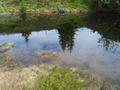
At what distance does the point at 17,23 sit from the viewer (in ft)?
224

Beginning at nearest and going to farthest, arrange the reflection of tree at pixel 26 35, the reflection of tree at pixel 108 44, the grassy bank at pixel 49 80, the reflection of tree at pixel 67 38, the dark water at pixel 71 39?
the grassy bank at pixel 49 80, the dark water at pixel 71 39, the reflection of tree at pixel 108 44, the reflection of tree at pixel 67 38, the reflection of tree at pixel 26 35

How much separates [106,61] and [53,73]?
11164 mm

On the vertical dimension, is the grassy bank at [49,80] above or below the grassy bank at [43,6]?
above

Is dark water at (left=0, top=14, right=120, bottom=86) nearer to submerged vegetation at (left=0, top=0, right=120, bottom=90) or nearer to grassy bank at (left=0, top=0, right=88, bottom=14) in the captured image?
submerged vegetation at (left=0, top=0, right=120, bottom=90)

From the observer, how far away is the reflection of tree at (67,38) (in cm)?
4818

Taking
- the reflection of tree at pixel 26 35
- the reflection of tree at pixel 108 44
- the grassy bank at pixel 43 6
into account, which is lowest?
the grassy bank at pixel 43 6

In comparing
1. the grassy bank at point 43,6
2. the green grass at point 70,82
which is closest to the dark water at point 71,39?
the green grass at point 70,82

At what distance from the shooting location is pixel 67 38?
54.8 m

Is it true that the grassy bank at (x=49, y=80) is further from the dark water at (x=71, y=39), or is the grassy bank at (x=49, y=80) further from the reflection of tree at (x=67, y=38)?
the reflection of tree at (x=67, y=38)

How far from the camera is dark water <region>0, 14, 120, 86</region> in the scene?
39.2 metres

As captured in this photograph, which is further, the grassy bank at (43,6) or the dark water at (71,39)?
the grassy bank at (43,6)

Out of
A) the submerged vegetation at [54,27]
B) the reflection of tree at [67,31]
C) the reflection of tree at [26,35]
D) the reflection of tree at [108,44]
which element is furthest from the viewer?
the reflection of tree at [26,35]

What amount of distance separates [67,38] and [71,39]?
1.75m

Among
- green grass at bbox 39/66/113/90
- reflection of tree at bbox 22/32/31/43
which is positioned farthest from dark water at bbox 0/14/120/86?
green grass at bbox 39/66/113/90
